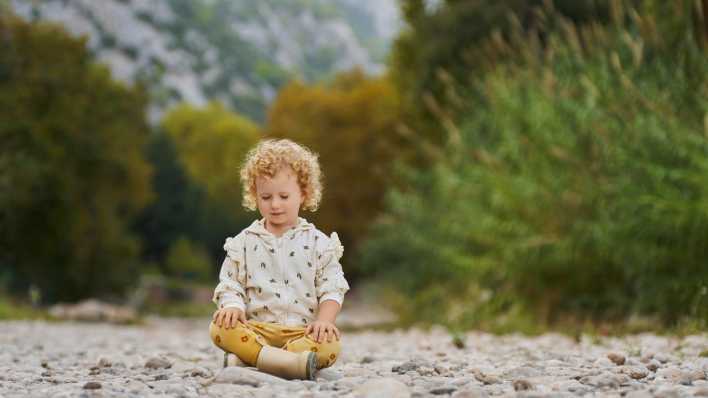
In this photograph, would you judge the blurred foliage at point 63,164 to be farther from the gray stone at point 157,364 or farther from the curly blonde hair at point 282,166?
the curly blonde hair at point 282,166

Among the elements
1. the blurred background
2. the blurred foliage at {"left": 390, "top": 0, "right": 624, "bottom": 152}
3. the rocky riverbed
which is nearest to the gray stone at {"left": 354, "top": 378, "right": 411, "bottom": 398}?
the rocky riverbed

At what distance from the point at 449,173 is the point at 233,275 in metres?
6.70

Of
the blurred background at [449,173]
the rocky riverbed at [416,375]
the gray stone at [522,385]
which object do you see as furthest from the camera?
the blurred background at [449,173]

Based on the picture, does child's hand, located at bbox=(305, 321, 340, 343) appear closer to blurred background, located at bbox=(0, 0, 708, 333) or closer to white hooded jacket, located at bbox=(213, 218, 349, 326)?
white hooded jacket, located at bbox=(213, 218, 349, 326)

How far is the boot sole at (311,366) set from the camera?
3635 millimetres

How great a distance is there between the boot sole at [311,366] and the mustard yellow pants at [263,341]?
15 cm

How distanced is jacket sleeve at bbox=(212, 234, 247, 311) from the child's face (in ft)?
0.58

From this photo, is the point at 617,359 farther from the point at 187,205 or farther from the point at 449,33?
the point at 187,205

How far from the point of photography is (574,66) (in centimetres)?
942

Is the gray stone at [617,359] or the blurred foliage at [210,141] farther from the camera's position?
the blurred foliage at [210,141]

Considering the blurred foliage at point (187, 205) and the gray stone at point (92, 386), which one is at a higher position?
the blurred foliage at point (187, 205)

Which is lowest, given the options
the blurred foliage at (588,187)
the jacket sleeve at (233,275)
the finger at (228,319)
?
the finger at (228,319)

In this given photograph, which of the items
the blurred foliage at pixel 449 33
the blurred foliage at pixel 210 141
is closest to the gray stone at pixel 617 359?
the blurred foliage at pixel 449 33

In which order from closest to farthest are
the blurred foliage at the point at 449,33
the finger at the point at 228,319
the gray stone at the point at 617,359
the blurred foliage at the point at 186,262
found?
the finger at the point at 228,319 → the gray stone at the point at 617,359 → the blurred foliage at the point at 449,33 → the blurred foliage at the point at 186,262
